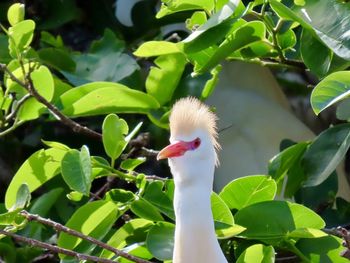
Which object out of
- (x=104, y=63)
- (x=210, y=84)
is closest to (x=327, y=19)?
(x=210, y=84)

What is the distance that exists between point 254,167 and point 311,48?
2.48ft

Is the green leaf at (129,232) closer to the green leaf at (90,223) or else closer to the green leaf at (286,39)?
the green leaf at (90,223)

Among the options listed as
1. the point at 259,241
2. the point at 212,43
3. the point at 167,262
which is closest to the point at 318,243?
the point at 259,241

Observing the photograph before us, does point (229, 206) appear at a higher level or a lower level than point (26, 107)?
lower

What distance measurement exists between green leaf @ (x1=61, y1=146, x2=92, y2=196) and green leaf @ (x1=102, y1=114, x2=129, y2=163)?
0.05 m

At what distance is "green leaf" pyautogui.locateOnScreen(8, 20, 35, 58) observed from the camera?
1.72 meters

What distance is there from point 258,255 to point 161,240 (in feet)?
0.51

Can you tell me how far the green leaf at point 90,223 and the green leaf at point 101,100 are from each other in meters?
0.18

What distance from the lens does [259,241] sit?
69.0 inches

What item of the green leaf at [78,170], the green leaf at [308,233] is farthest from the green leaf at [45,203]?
the green leaf at [308,233]

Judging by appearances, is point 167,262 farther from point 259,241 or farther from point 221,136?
point 221,136

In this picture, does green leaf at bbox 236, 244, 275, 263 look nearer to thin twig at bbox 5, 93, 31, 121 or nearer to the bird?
the bird

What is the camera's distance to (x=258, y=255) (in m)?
1.65

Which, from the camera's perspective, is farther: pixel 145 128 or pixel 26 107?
pixel 145 128
